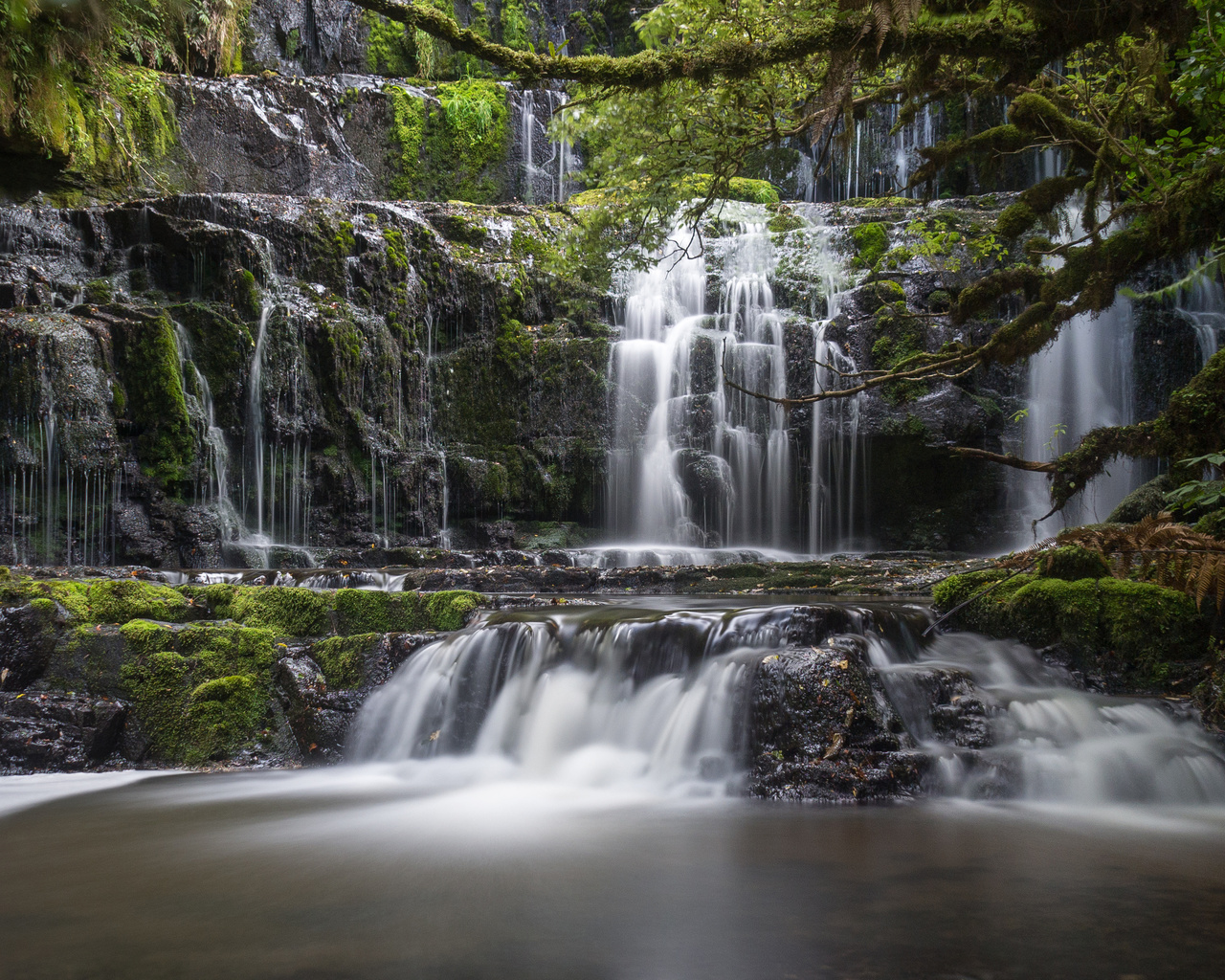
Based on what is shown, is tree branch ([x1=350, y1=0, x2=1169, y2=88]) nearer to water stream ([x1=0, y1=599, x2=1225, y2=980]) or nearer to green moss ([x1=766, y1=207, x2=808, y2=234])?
water stream ([x1=0, y1=599, x2=1225, y2=980])

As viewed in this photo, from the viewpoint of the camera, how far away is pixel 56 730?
5.08 meters

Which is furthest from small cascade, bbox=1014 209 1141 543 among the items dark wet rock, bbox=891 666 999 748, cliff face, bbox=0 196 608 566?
dark wet rock, bbox=891 666 999 748

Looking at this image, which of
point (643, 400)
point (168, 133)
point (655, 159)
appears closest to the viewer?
point (655, 159)

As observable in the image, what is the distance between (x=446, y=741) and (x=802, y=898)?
10.3 ft

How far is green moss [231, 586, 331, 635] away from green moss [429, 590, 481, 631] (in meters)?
0.85

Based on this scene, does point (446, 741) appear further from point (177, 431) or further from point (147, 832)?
point (177, 431)

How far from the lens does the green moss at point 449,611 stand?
6.68 meters

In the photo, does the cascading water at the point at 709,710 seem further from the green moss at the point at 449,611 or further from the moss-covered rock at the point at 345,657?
the green moss at the point at 449,611

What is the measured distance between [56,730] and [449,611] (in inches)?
107

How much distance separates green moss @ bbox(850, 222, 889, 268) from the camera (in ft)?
50.0

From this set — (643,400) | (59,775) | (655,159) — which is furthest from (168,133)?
(59,775)

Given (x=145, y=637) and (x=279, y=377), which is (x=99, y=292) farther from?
(x=145, y=637)

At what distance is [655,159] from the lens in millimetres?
6770

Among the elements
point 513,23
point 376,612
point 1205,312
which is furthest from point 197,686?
point 513,23
